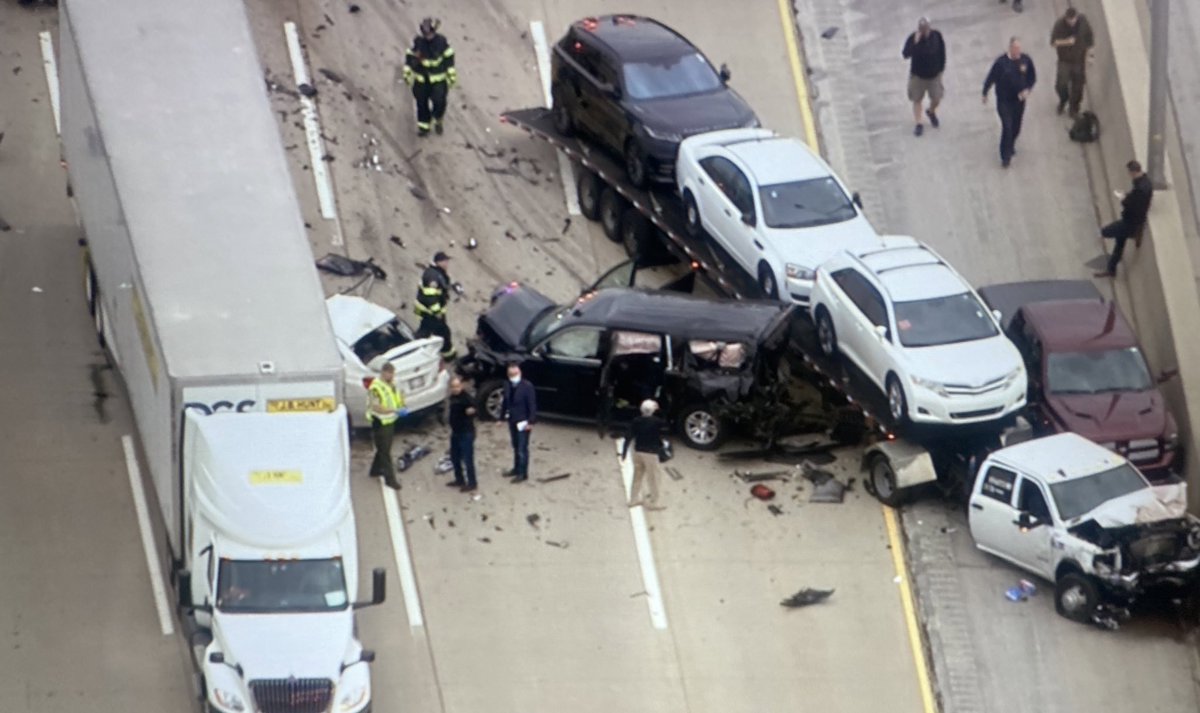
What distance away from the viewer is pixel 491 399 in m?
31.1

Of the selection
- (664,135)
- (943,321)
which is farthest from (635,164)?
(943,321)

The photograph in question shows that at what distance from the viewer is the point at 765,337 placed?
3008 cm

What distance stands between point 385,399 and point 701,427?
146 inches

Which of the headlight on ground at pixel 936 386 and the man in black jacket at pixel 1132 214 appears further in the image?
the man in black jacket at pixel 1132 214

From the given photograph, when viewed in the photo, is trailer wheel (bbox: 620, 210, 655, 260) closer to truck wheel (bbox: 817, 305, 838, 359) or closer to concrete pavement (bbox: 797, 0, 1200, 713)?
truck wheel (bbox: 817, 305, 838, 359)

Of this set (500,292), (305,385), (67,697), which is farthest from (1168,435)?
(67,697)

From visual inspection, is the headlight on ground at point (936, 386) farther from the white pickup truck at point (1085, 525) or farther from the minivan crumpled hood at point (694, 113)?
the minivan crumpled hood at point (694, 113)

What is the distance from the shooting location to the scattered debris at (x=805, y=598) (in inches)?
1135

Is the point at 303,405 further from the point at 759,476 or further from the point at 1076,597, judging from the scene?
the point at 1076,597

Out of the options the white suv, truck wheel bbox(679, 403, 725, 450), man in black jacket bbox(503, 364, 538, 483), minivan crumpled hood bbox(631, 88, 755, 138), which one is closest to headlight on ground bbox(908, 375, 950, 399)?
the white suv

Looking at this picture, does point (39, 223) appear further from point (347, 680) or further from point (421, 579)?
point (347, 680)

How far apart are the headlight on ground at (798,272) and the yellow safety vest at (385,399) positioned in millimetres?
5053

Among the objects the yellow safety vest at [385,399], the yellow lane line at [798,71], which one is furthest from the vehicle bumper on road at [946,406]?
the yellow lane line at [798,71]

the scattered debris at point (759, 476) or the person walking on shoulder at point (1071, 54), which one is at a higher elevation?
the person walking on shoulder at point (1071, 54)
